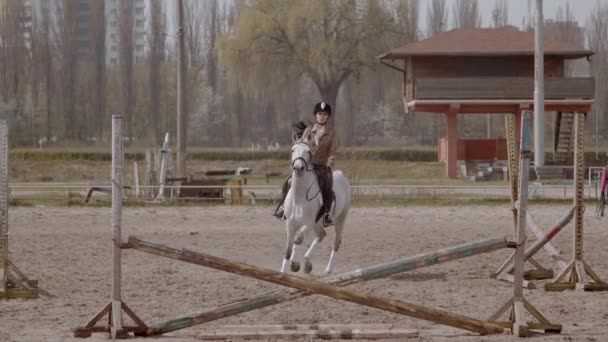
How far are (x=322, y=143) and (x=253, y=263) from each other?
240 cm

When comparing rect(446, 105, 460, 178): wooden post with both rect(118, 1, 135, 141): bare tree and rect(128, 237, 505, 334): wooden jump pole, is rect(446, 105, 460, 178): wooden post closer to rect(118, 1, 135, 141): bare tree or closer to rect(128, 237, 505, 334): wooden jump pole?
rect(118, 1, 135, 141): bare tree

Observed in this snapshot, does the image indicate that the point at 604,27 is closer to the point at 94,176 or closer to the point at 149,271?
the point at 94,176

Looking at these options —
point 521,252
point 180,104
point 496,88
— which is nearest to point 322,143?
point 521,252

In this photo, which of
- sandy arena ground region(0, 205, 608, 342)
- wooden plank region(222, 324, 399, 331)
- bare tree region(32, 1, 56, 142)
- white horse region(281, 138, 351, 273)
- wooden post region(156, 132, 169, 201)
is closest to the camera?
wooden plank region(222, 324, 399, 331)

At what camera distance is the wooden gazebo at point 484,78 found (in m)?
48.9

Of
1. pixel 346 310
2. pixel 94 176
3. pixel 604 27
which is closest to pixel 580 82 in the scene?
pixel 94 176

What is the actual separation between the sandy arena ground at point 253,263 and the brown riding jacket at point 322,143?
63.1 inches

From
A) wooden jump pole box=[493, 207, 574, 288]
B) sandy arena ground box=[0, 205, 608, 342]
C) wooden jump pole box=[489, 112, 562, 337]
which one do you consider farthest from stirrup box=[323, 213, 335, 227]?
wooden jump pole box=[489, 112, 562, 337]

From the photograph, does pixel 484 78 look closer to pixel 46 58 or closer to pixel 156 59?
pixel 156 59

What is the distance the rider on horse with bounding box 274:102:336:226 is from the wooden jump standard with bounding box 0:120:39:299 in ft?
12.2

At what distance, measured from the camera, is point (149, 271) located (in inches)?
587

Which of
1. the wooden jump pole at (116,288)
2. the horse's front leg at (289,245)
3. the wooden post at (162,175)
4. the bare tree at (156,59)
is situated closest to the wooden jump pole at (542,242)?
the horse's front leg at (289,245)

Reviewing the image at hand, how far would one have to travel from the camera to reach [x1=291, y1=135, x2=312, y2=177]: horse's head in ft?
44.0

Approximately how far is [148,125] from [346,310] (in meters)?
68.3
